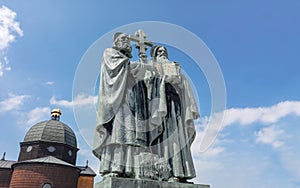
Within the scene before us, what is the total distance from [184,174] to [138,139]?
123 cm

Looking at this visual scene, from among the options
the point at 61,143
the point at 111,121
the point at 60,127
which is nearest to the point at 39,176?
the point at 61,143

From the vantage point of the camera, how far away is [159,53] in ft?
23.8

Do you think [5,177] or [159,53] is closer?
[159,53]

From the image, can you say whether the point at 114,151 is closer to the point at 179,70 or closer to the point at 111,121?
the point at 111,121

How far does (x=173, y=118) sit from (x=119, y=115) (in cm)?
131

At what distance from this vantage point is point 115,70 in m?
6.11

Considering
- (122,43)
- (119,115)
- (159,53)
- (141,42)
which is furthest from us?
(141,42)

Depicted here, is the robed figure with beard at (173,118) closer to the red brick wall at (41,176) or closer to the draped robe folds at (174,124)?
the draped robe folds at (174,124)

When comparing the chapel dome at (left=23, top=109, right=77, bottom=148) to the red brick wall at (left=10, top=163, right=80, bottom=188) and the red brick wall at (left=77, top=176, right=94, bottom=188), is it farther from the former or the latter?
the red brick wall at (left=10, top=163, right=80, bottom=188)

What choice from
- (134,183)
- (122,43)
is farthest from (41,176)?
(134,183)

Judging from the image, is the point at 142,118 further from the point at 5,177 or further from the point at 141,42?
the point at 5,177

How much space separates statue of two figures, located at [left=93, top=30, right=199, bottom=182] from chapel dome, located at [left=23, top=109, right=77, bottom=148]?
44632 millimetres

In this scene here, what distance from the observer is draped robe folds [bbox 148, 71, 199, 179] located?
5.84 m

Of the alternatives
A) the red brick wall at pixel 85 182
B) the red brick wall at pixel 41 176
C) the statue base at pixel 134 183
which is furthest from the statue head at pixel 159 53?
the red brick wall at pixel 85 182
